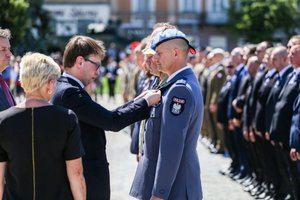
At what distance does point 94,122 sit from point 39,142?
2.24 ft

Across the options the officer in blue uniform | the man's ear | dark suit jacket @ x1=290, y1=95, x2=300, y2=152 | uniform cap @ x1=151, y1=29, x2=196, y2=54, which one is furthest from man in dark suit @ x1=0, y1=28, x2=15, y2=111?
dark suit jacket @ x1=290, y1=95, x2=300, y2=152

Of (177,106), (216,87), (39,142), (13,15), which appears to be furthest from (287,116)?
(13,15)

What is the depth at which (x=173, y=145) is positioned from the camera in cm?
510

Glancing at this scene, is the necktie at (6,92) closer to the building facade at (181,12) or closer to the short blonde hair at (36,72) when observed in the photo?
the short blonde hair at (36,72)

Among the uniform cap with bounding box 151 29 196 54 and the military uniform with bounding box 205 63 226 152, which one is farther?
the military uniform with bounding box 205 63 226 152

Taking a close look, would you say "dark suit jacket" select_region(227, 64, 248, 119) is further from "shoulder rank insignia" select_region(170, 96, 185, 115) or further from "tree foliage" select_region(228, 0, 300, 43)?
"tree foliage" select_region(228, 0, 300, 43)

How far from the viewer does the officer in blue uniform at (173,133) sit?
16.8ft

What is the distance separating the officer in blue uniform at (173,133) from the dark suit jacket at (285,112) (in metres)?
3.29

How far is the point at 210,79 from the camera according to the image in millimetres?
15195

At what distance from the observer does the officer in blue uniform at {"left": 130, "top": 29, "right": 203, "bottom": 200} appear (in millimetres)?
5105

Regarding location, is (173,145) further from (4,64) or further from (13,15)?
(13,15)

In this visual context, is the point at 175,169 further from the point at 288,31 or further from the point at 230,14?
the point at 230,14

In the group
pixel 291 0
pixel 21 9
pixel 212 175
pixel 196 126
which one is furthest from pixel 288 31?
pixel 196 126

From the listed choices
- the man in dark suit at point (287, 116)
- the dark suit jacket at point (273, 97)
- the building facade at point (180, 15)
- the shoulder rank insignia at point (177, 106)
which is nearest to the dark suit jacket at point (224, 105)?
the dark suit jacket at point (273, 97)
